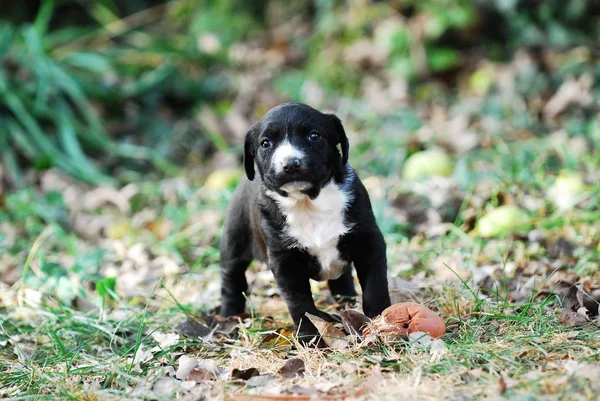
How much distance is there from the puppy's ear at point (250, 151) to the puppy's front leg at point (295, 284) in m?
0.43

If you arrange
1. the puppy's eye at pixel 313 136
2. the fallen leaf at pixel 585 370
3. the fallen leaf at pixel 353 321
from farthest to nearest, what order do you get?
the fallen leaf at pixel 353 321, the puppy's eye at pixel 313 136, the fallen leaf at pixel 585 370

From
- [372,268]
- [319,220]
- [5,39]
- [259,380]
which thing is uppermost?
[5,39]

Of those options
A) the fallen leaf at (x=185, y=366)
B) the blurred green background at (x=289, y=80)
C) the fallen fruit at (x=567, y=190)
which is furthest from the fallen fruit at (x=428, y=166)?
the fallen leaf at (x=185, y=366)

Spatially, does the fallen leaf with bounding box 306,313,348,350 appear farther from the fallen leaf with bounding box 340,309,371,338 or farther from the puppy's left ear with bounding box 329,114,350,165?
the puppy's left ear with bounding box 329,114,350,165

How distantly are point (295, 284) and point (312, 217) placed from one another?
0.32m

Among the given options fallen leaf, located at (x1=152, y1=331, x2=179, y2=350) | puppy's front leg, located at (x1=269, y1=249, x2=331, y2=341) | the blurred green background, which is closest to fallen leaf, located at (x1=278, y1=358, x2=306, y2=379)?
puppy's front leg, located at (x1=269, y1=249, x2=331, y2=341)

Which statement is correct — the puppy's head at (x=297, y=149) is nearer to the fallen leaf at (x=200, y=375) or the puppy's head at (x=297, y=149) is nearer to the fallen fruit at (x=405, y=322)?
the fallen fruit at (x=405, y=322)

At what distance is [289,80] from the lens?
8867 mm

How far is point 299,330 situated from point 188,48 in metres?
6.22

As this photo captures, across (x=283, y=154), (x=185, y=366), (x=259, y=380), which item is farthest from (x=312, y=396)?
(x=283, y=154)

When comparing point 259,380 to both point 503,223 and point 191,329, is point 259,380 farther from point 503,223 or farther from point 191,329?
point 503,223

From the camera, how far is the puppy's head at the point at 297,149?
329 cm

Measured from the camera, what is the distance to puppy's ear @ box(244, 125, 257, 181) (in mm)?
3600

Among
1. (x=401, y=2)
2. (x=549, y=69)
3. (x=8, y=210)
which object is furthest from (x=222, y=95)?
(x=549, y=69)
